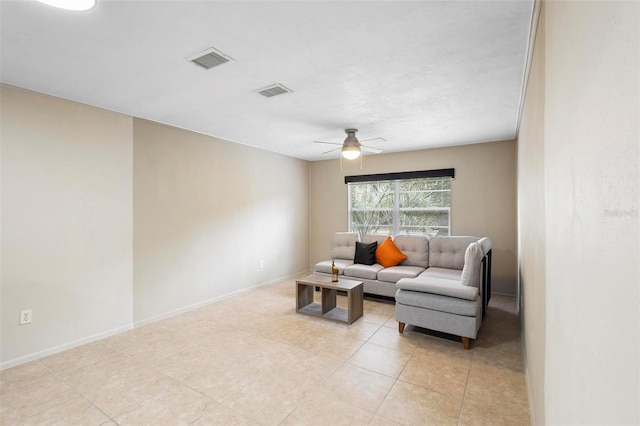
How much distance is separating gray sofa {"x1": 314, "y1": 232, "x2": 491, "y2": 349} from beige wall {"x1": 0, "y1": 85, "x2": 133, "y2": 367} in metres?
2.92

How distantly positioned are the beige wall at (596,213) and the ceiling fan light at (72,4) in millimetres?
2256

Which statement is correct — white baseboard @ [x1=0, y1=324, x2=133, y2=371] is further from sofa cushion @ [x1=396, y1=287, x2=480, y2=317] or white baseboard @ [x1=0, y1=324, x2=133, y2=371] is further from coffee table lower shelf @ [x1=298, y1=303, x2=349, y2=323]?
sofa cushion @ [x1=396, y1=287, x2=480, y2=317]

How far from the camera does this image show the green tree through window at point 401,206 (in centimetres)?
543

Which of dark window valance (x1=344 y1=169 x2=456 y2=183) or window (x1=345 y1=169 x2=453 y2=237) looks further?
window (x1=345 y1=169 x2=453 y2=237)

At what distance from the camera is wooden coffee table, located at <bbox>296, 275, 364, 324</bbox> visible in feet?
12.3

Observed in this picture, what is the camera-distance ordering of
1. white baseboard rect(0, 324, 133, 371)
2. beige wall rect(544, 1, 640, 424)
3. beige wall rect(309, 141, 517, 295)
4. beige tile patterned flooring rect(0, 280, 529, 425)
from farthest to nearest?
beige wall rect(309, 141, 517, 295) < white baseboard rect(0, 324, 133, 371) < beige tile patterned flooring rect(0, 280, 529, 425) < beige wall rect(544, 1, 640, 424)

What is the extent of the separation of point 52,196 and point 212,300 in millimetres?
2404

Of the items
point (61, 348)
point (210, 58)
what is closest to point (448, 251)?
point (210, 58)

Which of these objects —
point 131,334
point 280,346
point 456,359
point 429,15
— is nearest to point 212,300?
point 131,334

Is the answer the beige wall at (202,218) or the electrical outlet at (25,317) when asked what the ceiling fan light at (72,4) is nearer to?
the beige wall at (202,218)

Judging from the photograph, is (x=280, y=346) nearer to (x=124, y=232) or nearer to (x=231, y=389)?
(x=231, y=389)

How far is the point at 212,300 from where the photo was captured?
4.56 m

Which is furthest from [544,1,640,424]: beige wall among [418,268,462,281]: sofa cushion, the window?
the window

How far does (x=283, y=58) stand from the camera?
7.46 ft
